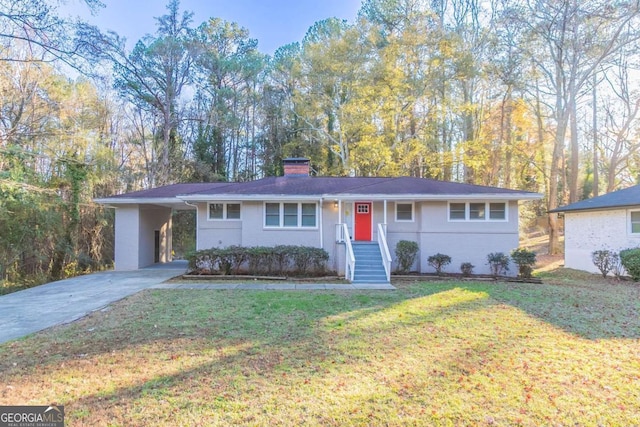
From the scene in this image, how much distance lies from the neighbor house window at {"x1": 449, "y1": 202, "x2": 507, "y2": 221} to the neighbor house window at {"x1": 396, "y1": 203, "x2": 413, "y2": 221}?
1.42 meters

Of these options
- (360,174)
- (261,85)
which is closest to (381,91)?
(360,174)

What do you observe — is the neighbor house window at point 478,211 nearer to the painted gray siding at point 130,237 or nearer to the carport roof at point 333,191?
the carport roof at point 333,191

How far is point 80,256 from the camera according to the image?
13.7 m

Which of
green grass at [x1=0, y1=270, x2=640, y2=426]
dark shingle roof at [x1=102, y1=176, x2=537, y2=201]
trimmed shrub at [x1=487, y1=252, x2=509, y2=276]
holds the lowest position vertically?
green grass at [x1=0, y1=270, x2=640, y2=426]

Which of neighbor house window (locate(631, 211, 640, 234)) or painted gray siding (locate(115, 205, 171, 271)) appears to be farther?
painted gray siding (locate(115, 205, 171, 271))


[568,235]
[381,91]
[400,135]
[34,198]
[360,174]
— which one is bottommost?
[568,235]

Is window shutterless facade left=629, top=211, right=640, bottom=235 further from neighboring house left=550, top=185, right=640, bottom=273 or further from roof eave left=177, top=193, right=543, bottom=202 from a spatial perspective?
roof eave left=177, top=193, right=543, bottom=202

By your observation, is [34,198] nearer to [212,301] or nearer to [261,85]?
[212,301]

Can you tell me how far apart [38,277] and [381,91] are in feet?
64.5

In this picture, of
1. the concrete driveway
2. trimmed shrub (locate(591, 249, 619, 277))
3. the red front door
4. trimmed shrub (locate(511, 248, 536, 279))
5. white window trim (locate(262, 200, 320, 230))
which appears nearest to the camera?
the concrete driveway

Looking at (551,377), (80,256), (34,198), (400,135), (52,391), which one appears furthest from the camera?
(400,135)

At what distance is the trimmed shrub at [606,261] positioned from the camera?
37.7ft

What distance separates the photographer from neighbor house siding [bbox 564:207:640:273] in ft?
39.0

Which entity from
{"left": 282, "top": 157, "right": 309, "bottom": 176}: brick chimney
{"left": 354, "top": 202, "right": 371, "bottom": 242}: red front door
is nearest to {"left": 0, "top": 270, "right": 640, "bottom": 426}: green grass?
{"left": 354, "top": 202, "right": 371, "bottom": 242}: red front door
